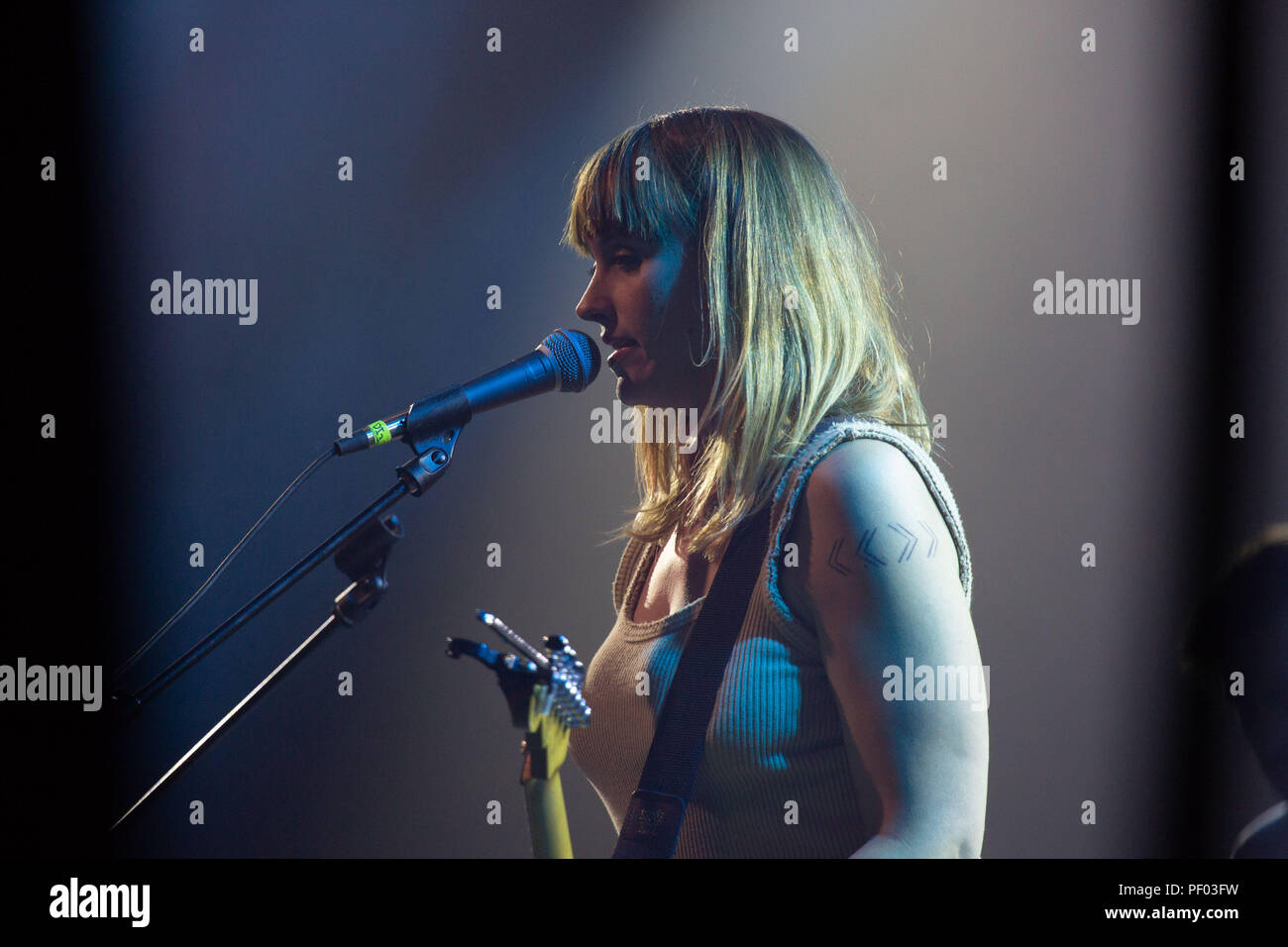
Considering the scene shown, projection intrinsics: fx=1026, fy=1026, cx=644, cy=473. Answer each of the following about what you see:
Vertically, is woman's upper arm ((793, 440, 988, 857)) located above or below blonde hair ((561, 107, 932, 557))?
below

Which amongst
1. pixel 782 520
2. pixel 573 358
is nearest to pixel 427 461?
pixel 573 358

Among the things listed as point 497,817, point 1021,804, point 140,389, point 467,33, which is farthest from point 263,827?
point 467,33

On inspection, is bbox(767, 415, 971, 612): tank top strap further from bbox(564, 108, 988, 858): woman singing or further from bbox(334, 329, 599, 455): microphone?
bbox(334, 329, 599, 455): microphone

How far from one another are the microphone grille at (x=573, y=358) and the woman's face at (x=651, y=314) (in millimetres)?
120

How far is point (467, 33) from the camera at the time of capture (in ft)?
7.31

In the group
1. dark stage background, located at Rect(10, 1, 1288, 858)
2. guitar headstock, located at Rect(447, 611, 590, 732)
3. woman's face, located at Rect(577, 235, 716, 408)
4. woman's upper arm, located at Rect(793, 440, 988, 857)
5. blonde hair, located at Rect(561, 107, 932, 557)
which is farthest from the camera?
→ dark stage background, located at Rect(10, 1, 1288, 858)

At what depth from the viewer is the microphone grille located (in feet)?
5.04

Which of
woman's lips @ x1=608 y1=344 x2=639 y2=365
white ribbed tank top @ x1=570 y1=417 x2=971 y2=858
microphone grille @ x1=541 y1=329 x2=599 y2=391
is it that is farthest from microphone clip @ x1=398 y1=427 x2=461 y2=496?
white ribbed tank top @ x1=570 y1=417 x2=971 y2=858

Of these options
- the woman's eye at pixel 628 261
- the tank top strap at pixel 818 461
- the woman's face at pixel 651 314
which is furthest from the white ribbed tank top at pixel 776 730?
the woman's eye at pixel 628 261

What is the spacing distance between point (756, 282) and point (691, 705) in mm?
643

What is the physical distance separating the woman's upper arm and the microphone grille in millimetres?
405

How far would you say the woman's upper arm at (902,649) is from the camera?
1.28 metres

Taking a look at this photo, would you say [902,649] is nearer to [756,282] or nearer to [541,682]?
[541,682]
